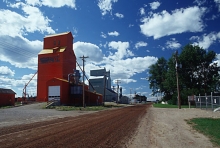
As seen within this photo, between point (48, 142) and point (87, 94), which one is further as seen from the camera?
point (87, 94)

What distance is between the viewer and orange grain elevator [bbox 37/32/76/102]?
61.6 metres

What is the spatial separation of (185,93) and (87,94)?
92.0 feet

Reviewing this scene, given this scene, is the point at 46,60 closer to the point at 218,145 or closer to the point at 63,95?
the point at 63,95

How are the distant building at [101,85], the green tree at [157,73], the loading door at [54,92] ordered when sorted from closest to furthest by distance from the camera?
the loading door at [54,92], the green tree at [157,73], the distant building at [101,85]

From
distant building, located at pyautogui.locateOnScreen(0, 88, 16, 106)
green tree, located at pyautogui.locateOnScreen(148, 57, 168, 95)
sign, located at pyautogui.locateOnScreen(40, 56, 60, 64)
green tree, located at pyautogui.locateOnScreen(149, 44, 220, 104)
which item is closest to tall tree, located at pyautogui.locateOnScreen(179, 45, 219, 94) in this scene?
green tree, located at pyautogui.locateOnScreen(149, 44, 220, 104)

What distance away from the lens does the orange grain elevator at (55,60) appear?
2425 inches

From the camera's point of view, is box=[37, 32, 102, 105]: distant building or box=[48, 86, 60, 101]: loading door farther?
box=[37, 32, 102, 105]: distant building

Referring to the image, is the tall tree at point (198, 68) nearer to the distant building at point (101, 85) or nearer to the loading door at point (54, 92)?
the loading door at point (54, 92)

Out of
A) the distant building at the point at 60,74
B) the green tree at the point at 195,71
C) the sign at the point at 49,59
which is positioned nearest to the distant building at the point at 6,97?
the distant building at the point at 60,74

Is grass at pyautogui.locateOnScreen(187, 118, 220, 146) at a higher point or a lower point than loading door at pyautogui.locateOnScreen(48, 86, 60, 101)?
lower

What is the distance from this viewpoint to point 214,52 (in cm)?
6006

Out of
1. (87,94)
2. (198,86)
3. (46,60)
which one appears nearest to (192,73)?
(198,86)

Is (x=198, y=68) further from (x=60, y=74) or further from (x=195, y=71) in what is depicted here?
(x=60, y=74)

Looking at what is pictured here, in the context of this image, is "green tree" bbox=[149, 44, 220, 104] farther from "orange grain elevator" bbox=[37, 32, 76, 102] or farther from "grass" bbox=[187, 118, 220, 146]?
"grass" bbox=[187, 118, 220, 146]
